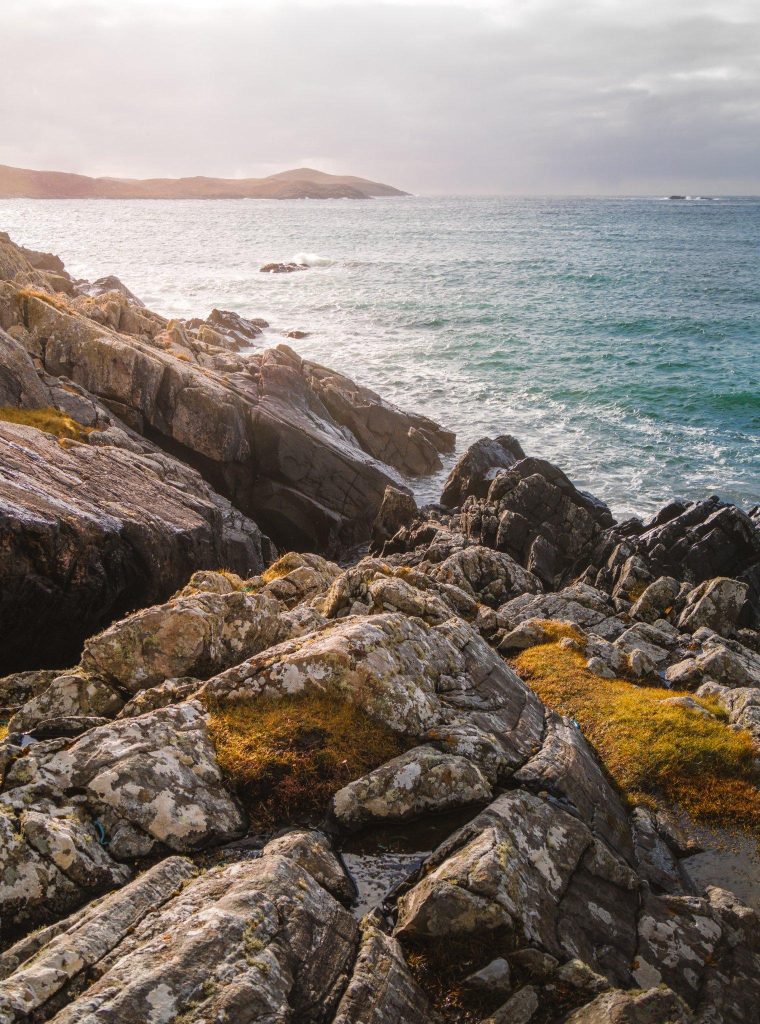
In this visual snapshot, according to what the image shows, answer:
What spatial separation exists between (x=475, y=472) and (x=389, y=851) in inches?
1040

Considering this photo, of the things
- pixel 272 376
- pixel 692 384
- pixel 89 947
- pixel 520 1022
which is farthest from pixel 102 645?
pixel 692 384

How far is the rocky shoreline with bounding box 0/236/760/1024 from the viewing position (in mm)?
6207

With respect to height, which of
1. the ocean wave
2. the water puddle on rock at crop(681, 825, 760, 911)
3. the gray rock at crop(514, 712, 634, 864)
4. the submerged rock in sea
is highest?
the ocean wave

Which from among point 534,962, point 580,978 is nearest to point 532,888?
point 534,962

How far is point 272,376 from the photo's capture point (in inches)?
1442

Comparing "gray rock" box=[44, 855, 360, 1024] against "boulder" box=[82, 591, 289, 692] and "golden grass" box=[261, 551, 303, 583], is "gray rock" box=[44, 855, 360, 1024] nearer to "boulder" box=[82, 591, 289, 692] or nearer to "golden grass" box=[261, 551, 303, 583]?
"boulder" box=[82, 591, 289, 692]

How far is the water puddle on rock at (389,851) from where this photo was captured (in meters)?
7.86

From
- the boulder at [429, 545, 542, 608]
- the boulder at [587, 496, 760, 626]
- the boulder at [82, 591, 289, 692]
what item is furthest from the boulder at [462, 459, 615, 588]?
the boulder at [82, 591, 289, 692]

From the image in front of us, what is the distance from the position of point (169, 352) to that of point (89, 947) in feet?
111

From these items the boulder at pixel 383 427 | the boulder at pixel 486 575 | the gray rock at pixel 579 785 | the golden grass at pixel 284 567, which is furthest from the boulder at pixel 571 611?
the boulder at pixel 383 427

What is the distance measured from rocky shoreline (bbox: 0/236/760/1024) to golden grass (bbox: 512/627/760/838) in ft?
0.24

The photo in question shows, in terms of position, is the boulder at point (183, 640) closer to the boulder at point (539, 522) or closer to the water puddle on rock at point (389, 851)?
the water puddle on rock at point (389, 851)

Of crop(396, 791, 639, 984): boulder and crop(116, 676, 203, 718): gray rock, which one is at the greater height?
crop(116, 676, 203, 718): gray rock

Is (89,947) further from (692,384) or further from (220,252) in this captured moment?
(220,252)
